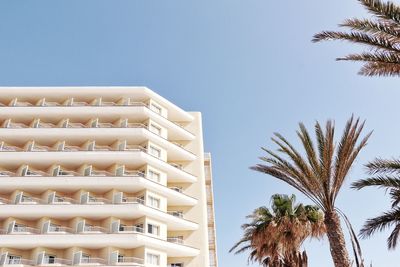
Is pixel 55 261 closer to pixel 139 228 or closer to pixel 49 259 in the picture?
pixel 49 259

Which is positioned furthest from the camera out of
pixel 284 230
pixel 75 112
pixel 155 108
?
pixel 155 108

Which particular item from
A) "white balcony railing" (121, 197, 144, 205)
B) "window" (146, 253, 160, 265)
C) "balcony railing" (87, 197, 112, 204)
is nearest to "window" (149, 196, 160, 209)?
"white balcony railing" (121, 197, 144, 205)

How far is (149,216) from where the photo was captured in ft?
108

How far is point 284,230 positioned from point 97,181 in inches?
656

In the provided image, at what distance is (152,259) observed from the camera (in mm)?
31812

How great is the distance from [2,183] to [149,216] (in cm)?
1316

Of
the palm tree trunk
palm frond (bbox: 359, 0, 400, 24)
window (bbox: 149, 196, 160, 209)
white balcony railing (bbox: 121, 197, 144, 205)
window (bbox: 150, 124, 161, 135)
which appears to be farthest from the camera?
window (bbox: 150, 124, 161, 135)

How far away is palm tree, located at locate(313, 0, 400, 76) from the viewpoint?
13180 millimetres

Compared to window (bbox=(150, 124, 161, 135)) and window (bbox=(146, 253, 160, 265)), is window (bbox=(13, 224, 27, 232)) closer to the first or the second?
window (bbox=(146, 253, 160, 265))

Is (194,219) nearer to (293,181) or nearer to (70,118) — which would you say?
(70,118)

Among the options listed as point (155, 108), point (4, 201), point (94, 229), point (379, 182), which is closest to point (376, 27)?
point (379, 182)

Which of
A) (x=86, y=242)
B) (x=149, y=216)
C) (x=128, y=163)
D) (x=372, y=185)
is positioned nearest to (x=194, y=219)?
(x=149, y=216)

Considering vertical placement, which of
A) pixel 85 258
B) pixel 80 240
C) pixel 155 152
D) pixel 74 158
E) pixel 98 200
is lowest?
pixel 85 258

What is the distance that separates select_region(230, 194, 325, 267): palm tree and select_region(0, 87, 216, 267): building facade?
7799mm
